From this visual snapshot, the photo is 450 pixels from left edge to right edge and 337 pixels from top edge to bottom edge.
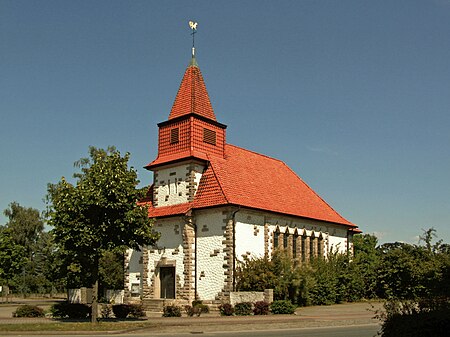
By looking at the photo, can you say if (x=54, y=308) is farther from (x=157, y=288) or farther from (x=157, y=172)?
(x=157, y=172)

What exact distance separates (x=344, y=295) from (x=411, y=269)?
5271 millimetres

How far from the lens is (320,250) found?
139 ft

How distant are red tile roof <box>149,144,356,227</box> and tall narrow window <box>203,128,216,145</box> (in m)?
1.22

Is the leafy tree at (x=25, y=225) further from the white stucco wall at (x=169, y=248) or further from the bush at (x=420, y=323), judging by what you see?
the bush at (x=420, y=323)

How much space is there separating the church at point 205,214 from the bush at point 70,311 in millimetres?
5634

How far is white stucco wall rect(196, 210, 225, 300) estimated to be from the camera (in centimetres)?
3366

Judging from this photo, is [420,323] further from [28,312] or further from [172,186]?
[172,186]

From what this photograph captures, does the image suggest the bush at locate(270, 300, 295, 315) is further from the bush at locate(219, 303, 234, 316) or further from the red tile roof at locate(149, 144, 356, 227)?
the red tile roof at locate(149, 144, 356, 227)

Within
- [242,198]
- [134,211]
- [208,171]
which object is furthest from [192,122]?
[134,211]

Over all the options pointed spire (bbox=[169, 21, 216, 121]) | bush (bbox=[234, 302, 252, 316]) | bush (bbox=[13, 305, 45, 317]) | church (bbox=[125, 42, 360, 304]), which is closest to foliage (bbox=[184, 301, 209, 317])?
church (bbox=[125, 42, 360, 304])

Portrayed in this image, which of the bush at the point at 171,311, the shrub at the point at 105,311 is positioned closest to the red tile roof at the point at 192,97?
the bush at the point at 171,311

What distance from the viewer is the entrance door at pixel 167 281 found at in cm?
3619

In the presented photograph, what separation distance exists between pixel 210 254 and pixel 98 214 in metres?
11.9

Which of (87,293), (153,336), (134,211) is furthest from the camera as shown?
(134,211)
